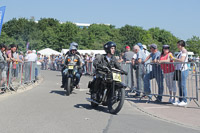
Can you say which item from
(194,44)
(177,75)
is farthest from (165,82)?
(194,44)

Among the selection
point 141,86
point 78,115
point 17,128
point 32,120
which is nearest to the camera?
point 17,128

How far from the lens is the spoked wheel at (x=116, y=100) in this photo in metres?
7.55

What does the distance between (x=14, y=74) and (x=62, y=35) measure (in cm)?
7619

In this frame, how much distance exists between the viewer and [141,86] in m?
11.3

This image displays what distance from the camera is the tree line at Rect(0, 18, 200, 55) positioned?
7944 cm

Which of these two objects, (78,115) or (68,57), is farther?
(68,57)

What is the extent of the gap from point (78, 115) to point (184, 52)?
13.0ft

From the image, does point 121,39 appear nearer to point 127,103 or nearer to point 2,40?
point 2,40

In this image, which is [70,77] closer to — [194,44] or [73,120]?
Result: [73,120]

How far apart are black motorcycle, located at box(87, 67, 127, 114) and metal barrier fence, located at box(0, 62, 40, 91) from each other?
13.7 feet

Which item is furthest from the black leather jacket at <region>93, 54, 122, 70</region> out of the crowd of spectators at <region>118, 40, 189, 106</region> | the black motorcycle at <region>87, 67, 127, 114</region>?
the crowd of spectators at <region>118, 40, 189, 106</region>

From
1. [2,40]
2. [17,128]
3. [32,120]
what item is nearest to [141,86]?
[32,120]

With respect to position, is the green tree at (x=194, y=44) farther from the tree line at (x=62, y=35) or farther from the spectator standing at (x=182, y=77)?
the spectator standing at (x=182, y=77)

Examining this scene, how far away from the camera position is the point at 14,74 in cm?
1253
